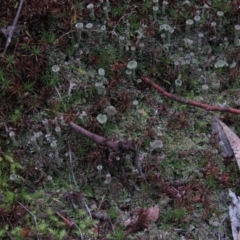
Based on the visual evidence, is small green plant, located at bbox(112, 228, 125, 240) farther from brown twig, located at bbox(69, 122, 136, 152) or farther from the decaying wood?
brown twig, located at bbox(69, 122, 136, 152)

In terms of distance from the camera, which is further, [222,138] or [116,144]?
[222,138]

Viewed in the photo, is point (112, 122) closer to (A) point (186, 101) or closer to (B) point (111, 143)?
(B) point (111, 143)

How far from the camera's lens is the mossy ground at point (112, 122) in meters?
2.97

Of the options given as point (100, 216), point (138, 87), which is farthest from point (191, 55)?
point (100, 216)

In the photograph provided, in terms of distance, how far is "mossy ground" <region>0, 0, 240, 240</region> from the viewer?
2.97 metres

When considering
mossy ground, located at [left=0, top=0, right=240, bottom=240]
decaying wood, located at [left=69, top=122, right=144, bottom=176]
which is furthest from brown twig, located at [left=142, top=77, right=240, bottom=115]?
decaying wood, located at [left=69, top=122, right=144, bottom=176]

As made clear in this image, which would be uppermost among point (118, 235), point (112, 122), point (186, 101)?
point (186, 101)

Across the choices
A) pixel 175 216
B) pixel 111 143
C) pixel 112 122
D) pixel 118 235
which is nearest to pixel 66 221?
pixel 118 235

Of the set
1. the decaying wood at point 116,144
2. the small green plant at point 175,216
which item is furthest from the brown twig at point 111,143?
the small green plant at point 175,216

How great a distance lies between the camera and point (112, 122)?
3.33 metres

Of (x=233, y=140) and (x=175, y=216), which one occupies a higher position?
(x=233, y=140)

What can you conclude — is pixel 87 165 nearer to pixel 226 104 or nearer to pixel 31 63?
pixel 31 63

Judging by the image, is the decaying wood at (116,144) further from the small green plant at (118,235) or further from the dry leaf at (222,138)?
the dry leaf at (222,138)

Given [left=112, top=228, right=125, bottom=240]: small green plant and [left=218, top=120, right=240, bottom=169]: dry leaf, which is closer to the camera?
[left=112, top=228, right=125, bottom=240]: small green plant
